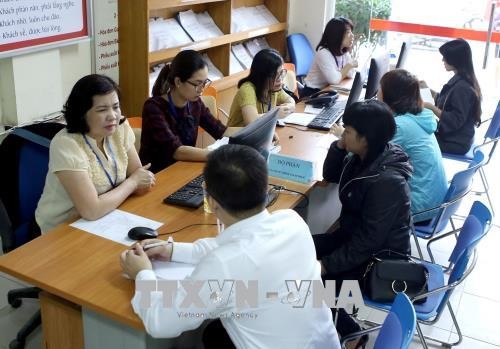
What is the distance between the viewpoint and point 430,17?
5.46 m

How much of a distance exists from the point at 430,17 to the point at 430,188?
3.35 m

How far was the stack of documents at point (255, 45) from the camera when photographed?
5.07 m

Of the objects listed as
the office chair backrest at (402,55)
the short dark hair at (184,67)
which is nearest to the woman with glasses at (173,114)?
the short dark hair at (184,67)

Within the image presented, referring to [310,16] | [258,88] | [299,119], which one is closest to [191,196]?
[258,88]

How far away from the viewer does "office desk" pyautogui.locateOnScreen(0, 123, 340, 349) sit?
5.04ft

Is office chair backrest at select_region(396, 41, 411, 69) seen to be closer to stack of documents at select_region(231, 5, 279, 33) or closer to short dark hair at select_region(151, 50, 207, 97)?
stack of documents at select_region(231, 5, 279, 33)

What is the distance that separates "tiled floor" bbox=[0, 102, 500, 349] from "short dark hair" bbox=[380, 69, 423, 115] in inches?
40.1

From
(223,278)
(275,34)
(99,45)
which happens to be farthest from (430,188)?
(275,34)

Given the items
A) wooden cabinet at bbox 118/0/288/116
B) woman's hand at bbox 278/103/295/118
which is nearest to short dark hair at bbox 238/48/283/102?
woman's hand at bbox 278/103/295/118

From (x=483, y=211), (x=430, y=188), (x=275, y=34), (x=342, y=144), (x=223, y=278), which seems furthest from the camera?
(x=275, y=34)

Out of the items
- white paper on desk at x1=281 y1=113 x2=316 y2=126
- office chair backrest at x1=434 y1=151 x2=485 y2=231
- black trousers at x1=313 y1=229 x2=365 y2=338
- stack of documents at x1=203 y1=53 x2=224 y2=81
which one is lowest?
black trousers at x1=313 y1=229 x2=365 y2=338

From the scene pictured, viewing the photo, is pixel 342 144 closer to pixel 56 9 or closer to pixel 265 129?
pixel 265 129

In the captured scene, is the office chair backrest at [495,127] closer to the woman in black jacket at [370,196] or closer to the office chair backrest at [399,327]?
the woman in black jacket at [370,196]

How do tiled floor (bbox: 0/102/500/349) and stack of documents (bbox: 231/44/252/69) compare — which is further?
stack of documents (bbox: 231/44/252/69)
